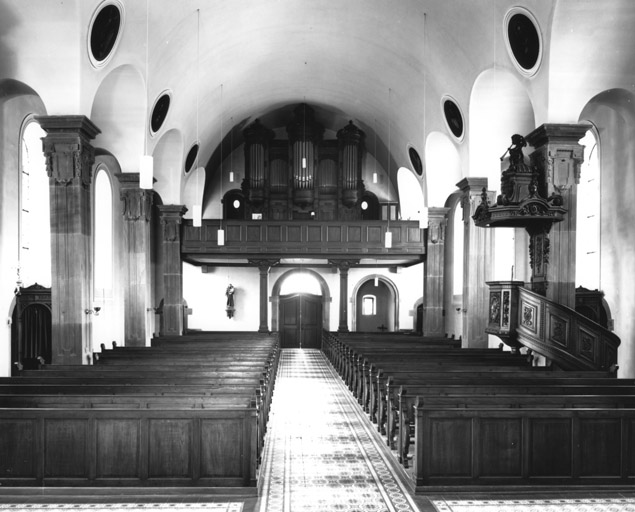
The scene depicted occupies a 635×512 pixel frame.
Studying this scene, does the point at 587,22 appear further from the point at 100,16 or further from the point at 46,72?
the point at 46,72

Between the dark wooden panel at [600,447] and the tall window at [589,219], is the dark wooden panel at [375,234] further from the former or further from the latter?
the dark wooden panel at [600,447]

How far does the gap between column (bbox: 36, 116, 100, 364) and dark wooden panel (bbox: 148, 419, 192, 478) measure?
5038 mm

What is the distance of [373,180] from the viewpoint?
1032 inches

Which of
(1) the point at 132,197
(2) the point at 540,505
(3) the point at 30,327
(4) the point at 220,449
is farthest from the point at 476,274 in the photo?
(3) the point at 30,327

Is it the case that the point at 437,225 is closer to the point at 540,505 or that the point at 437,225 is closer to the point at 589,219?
the point at 589,219

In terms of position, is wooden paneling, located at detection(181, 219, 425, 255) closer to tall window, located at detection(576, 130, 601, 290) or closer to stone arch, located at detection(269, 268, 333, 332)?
stone arch, located at detection(269, 268, 333, 332)

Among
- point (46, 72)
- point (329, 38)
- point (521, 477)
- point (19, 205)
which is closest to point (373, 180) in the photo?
point (329, 38)

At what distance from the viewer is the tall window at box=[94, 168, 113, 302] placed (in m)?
17.6

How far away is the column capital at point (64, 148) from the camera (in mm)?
10914

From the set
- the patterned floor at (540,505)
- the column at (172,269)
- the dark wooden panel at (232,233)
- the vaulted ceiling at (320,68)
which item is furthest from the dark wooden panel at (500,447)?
the dark wooden panel at (232,233)

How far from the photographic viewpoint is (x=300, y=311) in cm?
2772

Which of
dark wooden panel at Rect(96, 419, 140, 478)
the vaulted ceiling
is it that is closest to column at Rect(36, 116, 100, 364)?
the vaulted ceiling

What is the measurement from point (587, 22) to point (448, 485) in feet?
26.9

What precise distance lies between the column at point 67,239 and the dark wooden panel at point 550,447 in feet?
25.9
